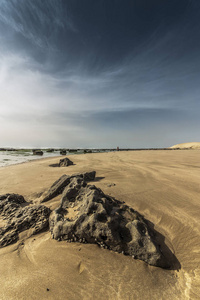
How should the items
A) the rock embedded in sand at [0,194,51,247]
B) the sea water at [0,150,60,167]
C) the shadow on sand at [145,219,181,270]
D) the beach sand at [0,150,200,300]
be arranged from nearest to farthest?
the beach sand at [0,150,200,300] < the shadow on sand at [145,219,181,270] < the rock embedded in sand at [0,194,51,247] < the sea water at [0,150,60,167]

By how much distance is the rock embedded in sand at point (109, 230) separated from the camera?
7.18 feet

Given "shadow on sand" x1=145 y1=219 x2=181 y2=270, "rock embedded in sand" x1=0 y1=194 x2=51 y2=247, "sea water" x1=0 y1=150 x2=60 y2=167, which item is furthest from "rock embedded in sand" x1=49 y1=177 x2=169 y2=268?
"sea water" x1=0 y1=150 x2=60 y2=167

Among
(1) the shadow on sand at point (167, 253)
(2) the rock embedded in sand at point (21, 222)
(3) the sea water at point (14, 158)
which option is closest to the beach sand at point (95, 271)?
(1) the shadow on sand at point (167, 253)

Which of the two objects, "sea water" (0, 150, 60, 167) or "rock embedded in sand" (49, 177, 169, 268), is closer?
"rock embedded in sand" (49, 177, 169, 268)

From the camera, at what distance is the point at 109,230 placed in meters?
2.36

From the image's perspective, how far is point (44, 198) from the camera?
15.2ft

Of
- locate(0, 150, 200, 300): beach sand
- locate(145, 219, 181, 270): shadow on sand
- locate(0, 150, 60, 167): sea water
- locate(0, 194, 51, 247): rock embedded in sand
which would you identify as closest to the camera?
locate(0, 150, 200, 300): beach sand

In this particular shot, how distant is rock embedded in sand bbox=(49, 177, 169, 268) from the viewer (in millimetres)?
2188

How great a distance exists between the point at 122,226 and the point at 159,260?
0.73 meters

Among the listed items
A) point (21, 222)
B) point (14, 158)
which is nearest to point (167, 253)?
point (21, 222)

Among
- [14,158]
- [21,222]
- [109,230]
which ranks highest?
[109,230]

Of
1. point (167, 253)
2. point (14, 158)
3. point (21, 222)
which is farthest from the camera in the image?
point (14, 158)

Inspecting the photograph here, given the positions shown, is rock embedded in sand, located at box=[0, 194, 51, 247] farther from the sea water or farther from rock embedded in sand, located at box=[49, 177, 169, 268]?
the sea water

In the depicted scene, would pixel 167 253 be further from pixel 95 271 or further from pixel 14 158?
pixel 14 158
